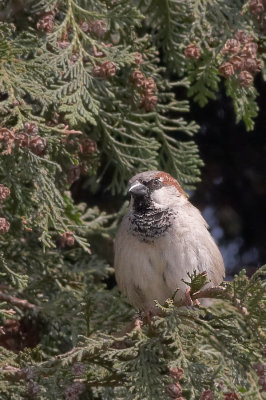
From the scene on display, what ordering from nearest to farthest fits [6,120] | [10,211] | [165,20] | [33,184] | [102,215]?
[6,120] < [33,184] < [10,211] < [165,20] < [102,215]

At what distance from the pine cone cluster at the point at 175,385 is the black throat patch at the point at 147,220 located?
0.78m

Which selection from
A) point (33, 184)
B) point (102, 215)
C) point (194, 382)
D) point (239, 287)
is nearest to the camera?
point (239, 287)

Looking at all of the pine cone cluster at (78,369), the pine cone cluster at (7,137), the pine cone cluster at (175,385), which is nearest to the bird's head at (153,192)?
the pine cone cluster at (7,137)

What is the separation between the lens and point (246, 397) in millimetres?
2209

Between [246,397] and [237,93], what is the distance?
51.8 inches

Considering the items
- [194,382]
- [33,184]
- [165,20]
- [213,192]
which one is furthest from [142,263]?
[213,192]

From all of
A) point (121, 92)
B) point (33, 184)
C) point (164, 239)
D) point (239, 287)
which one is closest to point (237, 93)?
point (121, 92)

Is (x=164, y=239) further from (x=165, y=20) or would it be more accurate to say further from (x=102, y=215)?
(x=165, y=20)

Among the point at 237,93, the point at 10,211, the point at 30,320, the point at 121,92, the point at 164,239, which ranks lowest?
the point at 30,320

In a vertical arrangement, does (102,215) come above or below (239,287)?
below

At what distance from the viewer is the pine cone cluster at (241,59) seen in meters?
2.90

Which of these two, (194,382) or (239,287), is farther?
(194,382)

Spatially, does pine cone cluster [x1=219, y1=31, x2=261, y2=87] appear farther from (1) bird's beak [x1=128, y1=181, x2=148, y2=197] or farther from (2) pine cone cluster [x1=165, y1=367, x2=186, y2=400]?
(2) pine cone cluster [x1=165, y1=367, x2=186, y2=400]

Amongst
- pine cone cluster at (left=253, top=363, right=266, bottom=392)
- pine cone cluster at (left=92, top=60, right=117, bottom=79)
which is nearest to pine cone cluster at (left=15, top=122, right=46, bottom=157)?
pine cone cluster at (left=92, top=60, right=117, bottom=79)
